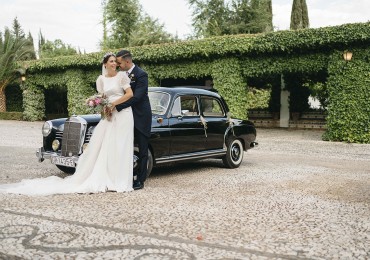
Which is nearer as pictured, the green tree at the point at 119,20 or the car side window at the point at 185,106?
the car side window at the point at 185,106

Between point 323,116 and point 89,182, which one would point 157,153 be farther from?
point 323,116

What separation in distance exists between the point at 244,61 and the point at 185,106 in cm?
989

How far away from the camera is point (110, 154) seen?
6.18m

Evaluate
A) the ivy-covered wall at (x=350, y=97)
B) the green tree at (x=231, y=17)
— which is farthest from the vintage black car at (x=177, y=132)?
the green tree at (x=231, y=17)

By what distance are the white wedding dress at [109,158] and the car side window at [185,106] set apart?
1.48m

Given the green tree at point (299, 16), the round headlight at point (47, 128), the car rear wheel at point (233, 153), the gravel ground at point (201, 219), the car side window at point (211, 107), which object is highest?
the green tree at point (299, 16)

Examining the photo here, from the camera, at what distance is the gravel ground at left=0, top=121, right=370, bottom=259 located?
3.61m

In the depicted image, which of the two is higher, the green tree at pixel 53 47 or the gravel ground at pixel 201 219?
the green tree at pixel 53 47

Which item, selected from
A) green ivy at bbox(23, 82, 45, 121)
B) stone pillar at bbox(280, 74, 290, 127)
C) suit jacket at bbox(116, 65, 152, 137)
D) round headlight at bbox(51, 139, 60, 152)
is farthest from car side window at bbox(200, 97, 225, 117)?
green ivy at bbox(23, 82, 45, 121)

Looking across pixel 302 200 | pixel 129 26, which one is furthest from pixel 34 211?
pixel 129 26

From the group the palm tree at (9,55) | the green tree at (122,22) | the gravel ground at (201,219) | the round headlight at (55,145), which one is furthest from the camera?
the green tree at (122,22)

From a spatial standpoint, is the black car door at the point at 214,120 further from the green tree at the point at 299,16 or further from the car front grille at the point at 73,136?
the green tree at the point at 299,16

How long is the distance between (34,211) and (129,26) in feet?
134

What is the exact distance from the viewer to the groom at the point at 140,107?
622 cm
